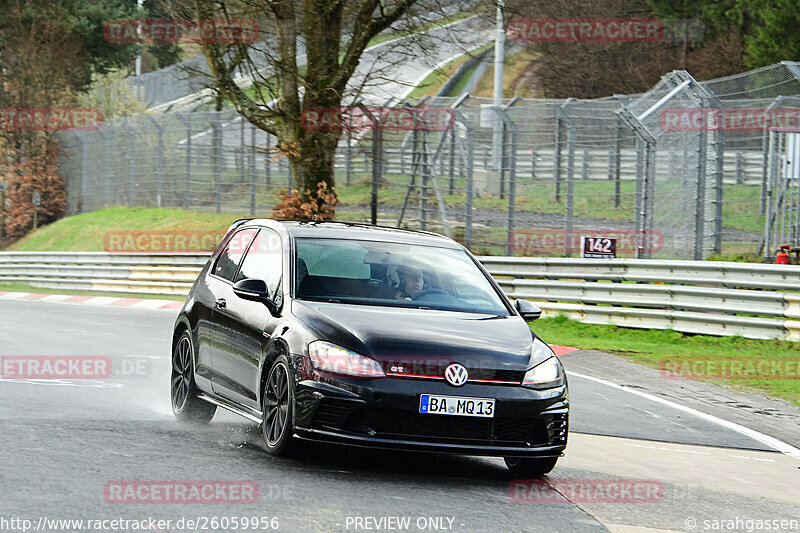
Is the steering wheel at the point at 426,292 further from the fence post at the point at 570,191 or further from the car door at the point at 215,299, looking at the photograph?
the fence post at the point at 570,191

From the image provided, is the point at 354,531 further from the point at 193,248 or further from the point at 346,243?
the point at 193,248

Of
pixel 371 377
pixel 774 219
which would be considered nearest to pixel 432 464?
pixel 371 377

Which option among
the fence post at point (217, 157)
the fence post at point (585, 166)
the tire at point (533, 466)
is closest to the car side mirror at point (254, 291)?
the tire at point (533, 466)

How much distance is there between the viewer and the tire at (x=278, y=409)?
742 centimetres

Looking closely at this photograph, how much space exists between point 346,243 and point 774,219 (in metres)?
12.5

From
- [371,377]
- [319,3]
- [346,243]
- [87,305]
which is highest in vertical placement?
[319,3]

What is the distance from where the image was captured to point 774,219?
64.4 ft

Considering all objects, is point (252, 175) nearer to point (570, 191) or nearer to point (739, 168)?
point (570, 191)

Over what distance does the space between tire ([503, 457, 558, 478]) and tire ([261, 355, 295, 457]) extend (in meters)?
1.33

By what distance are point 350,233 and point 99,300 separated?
2011cm

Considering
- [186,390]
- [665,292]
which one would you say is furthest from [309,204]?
[186,390]

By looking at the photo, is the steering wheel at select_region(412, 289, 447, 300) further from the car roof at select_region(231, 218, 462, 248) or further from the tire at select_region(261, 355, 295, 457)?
the tire at select_region(261, 355, 295, 457)

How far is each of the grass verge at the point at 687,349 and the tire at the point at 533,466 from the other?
5519mm

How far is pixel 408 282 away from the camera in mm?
8406
